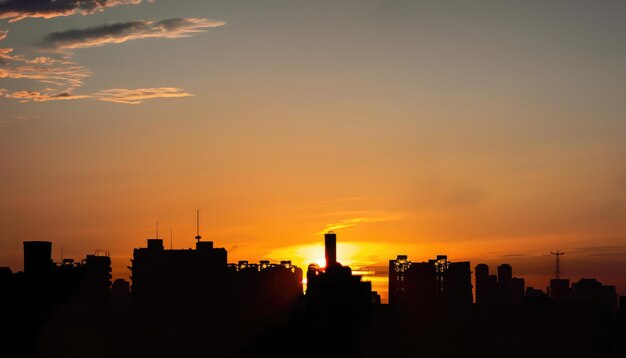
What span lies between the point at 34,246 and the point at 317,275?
158165mm

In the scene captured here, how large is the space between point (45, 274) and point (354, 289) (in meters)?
165

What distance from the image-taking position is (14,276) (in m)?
188

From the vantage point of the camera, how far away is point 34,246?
616 ft

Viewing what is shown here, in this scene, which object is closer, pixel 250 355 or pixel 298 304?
pixel 298 304

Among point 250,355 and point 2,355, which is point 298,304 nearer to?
point 250,355

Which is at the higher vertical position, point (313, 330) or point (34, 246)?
point (34, 246)

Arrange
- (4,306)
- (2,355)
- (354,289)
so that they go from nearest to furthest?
(354,289) → (2,355) → (4,306)

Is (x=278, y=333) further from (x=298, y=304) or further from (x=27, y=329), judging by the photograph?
(x=27, y=329)

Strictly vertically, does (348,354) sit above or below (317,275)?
below

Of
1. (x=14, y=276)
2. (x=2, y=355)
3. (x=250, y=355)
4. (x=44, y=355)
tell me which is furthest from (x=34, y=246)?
(x=250, y=355)

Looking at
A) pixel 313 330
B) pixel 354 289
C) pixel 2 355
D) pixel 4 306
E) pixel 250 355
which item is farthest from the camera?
pixel 4 306

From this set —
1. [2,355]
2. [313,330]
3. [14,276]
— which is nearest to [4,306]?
[14,276]

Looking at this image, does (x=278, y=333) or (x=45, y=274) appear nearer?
(x=278, y=333)

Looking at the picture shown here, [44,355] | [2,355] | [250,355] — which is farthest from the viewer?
[44,355]
